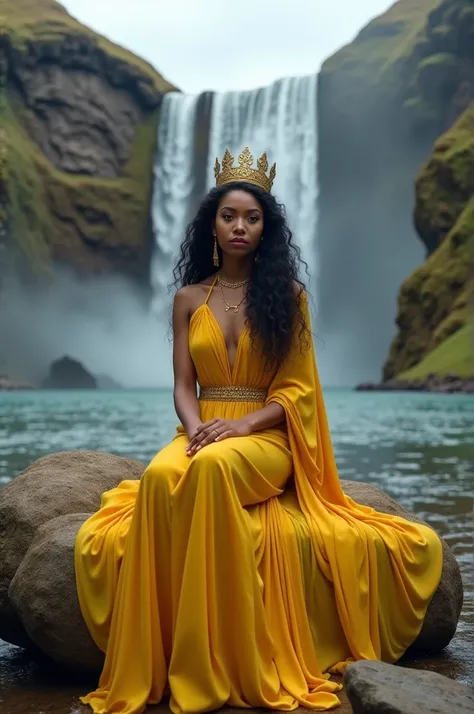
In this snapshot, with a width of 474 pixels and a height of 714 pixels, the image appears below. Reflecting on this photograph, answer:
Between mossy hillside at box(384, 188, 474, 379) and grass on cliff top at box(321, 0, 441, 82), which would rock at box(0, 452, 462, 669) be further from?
grass on cliff top at box(321, 0, 441, 82)

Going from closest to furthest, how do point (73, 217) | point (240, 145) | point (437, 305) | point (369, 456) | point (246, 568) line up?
1. point (246, 568)
2. point (369, 456)
3. point (437, 305)
4. point (240, 145)
5. point (73, 217)

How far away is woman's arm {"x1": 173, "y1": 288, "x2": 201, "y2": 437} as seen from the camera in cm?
563

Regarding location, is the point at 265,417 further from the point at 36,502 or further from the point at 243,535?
the point at 36,502

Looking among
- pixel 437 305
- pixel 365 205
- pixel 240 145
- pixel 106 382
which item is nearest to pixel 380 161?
pixel 365 205

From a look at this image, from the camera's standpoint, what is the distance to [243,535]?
4.73 meters

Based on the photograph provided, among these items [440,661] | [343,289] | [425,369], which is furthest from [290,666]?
[343,289]

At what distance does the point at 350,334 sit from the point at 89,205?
36026mm

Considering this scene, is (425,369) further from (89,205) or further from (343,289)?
(89,205)

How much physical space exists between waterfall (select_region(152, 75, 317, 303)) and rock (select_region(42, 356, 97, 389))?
22.0 meters

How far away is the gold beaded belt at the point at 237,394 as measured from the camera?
561 centimetres

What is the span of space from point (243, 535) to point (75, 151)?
110 meters

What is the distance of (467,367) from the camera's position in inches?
2753

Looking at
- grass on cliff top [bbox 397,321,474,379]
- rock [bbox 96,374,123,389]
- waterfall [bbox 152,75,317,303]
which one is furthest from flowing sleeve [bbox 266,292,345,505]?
rock [bbox 96,374,123,389]

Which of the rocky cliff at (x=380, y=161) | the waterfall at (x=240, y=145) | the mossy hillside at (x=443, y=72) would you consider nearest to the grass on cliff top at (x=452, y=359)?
the waterfall at (x=240, y=145)
